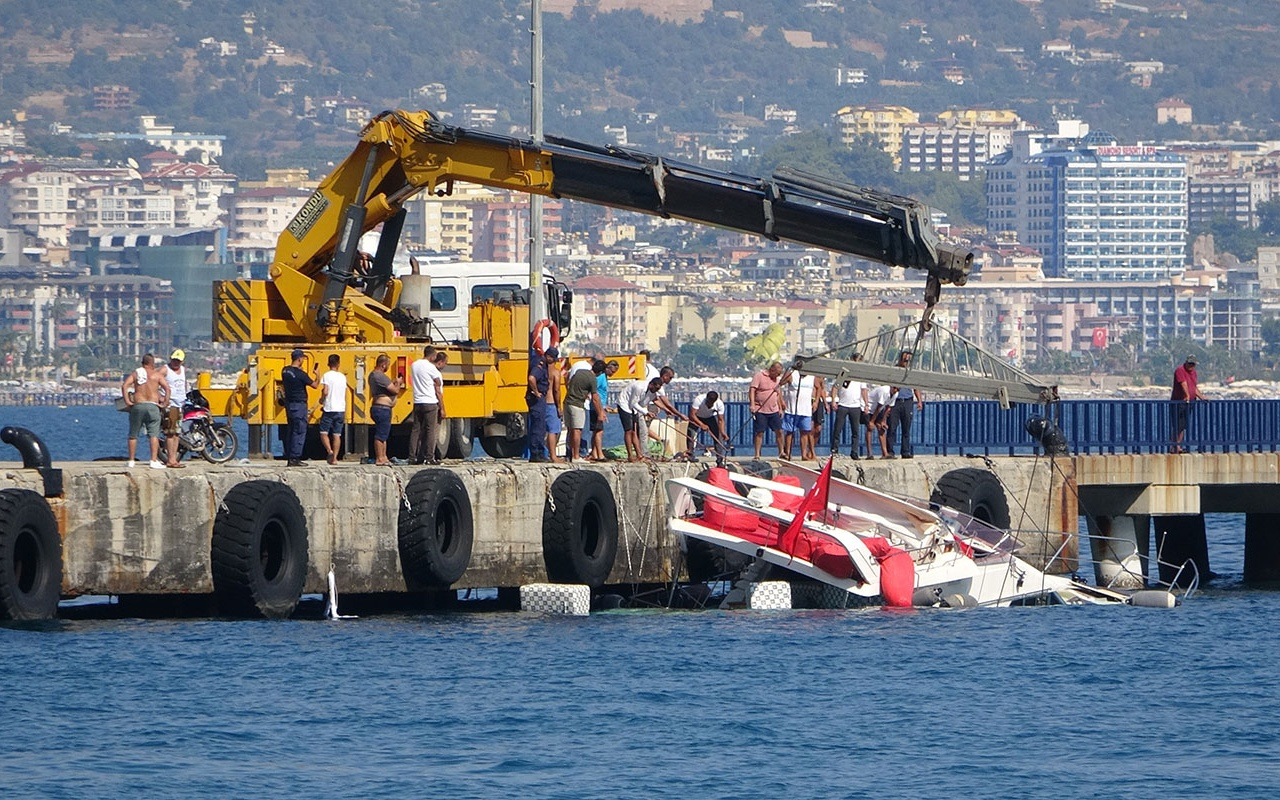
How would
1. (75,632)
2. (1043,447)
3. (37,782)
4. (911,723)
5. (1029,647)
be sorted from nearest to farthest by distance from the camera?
(37,782)
(911,723)
(75,632)
(1029,647)
(1043,447)

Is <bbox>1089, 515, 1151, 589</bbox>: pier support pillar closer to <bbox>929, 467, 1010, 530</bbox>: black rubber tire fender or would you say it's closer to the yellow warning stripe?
<bbox>929, 467, 1010, 530</bbox>: black rubber tire fender

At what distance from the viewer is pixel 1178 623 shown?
114 ft

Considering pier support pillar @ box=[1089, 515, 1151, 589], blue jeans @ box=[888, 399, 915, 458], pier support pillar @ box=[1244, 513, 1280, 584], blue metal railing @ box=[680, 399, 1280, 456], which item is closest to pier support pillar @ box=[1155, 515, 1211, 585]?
pier support pillar @ box=[1244, 513, 1280, 584]

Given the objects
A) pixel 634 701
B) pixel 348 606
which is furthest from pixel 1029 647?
pixel 348 606

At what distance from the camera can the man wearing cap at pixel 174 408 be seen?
29266 millimetres

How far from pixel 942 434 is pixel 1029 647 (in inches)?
377

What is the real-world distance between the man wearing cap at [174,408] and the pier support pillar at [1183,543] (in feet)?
57.3

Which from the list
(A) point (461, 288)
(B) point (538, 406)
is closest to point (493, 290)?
(A) point (461, 288)

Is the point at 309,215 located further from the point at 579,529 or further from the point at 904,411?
the point at 904,411

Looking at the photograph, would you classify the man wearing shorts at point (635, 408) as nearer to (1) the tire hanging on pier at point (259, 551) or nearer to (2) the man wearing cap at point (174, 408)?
(2) the man wearing cap at point (174, 408)

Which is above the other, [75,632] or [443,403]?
[443,403]

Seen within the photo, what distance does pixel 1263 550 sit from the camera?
1688 inches

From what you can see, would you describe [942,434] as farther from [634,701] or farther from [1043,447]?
[634,701]

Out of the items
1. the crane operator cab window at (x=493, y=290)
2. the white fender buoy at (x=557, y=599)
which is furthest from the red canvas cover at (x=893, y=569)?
the crane operator cab window at (x=493, y=290)
